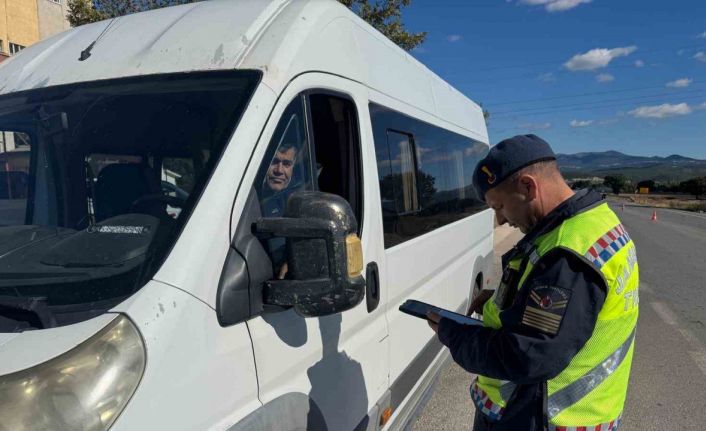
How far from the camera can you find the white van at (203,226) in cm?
134

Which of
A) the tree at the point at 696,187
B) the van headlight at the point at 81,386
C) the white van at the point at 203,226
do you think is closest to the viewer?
the van headlight at the point at 81,386

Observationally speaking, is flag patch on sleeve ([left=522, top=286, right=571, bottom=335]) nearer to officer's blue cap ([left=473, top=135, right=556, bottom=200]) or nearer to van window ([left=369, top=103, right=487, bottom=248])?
officer's blue cap ([left=473, top=135, right=556, bottom=200])

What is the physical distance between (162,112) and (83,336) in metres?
0.90

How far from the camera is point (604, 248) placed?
1621mm

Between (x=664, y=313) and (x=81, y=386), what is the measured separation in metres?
7.65

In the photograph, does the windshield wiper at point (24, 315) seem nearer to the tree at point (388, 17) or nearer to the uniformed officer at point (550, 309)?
the uniformed officer at point (550, 309)

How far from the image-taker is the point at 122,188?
1.92m

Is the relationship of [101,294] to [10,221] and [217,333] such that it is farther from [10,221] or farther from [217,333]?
[10,221]

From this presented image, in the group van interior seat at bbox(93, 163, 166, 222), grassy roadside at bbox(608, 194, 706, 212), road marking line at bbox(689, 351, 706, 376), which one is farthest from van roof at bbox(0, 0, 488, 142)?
grassy roadside at bbox(608, 194, 706, 212)

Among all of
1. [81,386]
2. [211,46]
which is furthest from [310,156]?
[81,386]

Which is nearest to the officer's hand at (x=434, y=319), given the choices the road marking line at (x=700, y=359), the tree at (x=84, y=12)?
the road marking line at (x=700, y=359)

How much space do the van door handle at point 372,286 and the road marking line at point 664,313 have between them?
567cm

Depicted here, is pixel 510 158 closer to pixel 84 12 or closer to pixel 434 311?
pixel 434 311

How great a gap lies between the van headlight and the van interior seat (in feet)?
2.05
